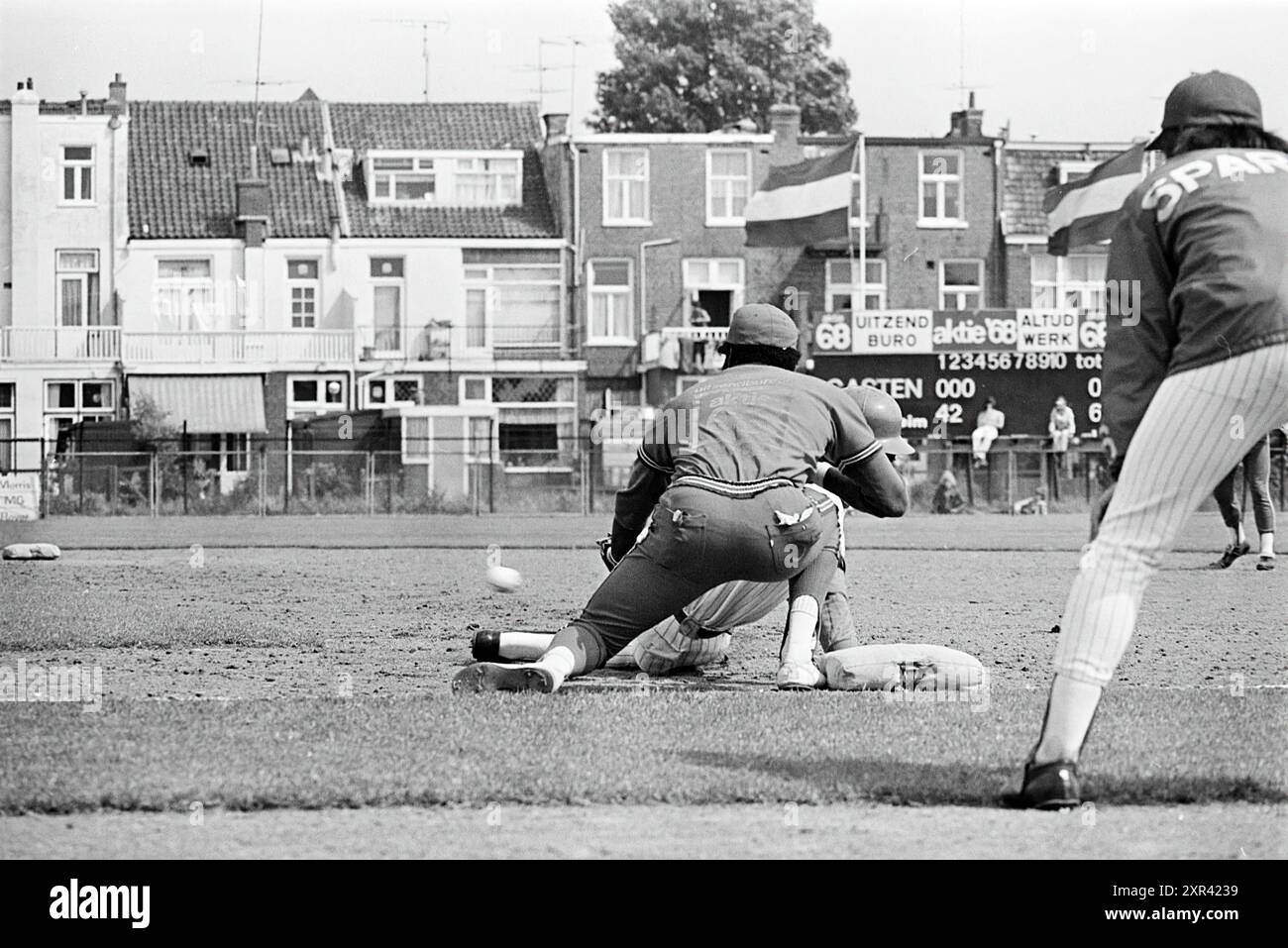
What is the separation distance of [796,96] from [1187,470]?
204 feet

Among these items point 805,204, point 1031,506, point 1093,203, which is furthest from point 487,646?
point 805,204

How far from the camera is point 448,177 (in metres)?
52.6

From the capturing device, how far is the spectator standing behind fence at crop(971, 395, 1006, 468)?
1483 inches

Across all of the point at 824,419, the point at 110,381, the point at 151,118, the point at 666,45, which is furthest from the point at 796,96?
the point at 824,419

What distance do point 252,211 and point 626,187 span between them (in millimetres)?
9877

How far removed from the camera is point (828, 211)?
47.1m

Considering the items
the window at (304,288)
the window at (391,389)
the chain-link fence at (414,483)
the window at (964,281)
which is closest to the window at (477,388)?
the window at (391,389)

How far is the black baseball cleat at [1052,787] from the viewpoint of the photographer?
550 centimetres

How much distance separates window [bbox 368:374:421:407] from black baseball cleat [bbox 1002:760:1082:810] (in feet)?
146

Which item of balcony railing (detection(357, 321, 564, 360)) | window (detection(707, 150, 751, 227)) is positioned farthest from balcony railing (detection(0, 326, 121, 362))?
window (detection(707, 150, 751, 227))

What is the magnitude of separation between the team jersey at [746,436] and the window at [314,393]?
1636 inches

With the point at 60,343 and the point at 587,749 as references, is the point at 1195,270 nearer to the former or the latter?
the point at 587,749

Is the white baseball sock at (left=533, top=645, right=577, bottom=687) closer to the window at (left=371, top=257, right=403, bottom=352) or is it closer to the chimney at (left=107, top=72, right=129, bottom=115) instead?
the window at (left=371, top=257, right=403, bottom=352)
